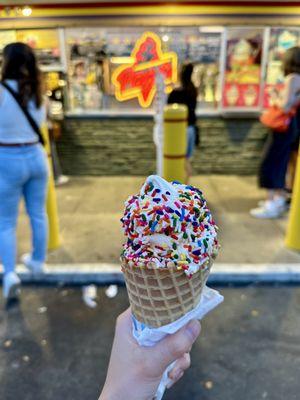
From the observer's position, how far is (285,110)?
4.50 meters

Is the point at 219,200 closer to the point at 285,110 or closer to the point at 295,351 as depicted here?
the point at 285,110

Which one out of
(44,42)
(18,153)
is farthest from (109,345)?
(44,42)

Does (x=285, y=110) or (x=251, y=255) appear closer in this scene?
(x=251, y=255)

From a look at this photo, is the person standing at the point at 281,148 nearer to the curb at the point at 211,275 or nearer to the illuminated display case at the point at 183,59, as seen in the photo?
the curb at the point at 211,275

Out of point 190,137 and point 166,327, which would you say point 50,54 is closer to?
point 190,137

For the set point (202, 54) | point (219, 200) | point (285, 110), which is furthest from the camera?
point (202, 54)

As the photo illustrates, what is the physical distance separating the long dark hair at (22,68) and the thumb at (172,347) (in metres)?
2.28

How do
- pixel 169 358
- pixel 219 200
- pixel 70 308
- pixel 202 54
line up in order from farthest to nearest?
pixel 202 54, pixel 219 200, pixel 70 308, pixel 169 358

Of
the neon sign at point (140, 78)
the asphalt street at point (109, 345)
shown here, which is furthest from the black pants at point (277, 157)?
the asphalt street at point (109, 345)

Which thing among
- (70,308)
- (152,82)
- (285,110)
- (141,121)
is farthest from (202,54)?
(70,308)

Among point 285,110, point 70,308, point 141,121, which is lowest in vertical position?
point 70,308

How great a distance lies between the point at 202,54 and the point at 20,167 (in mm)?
4356

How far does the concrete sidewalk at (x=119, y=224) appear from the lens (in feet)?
13.6

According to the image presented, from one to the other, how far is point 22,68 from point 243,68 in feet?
14.6
